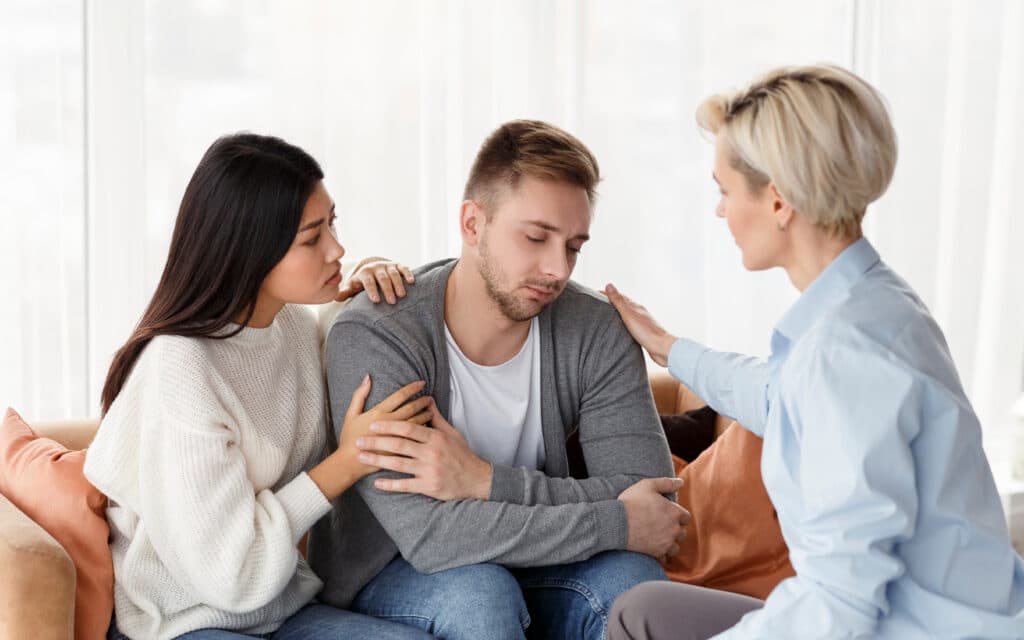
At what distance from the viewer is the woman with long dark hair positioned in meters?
1.76

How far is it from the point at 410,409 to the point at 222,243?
0.42 meters

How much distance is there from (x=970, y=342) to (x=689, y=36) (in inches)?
65.2

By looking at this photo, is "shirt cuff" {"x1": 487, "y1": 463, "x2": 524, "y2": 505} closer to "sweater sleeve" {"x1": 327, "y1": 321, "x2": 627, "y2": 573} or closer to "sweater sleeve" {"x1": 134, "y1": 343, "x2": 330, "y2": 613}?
"sweater sleeve" {"x1": 327, "y1": 321, "x2": 627, "y2": 573}

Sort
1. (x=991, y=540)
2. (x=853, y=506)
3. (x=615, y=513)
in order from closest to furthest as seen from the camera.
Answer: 1. (x=853, y=506)
2. (x=991, y=540)
3. (x=615, y=513)

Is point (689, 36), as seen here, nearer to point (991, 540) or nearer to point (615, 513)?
point (615, 513)

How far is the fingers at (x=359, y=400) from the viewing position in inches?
77.1

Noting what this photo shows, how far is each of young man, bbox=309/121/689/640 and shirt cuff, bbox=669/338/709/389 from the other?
10cm

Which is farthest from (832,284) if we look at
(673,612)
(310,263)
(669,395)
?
(669,395)

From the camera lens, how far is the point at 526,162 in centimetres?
203

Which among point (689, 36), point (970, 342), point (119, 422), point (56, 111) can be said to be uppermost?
point (689, 36)

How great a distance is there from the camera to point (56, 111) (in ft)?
9.02

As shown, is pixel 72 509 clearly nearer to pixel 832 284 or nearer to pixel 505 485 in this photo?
pixel 505 485

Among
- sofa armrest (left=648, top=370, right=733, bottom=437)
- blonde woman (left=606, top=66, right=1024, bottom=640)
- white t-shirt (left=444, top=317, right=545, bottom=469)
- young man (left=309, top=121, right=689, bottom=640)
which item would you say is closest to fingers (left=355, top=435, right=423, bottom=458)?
young man (left=309, top=121, right=689, bottom=640)

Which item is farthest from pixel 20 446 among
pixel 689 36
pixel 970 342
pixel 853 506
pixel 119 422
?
pixel 970 342
